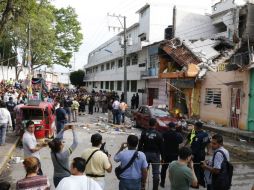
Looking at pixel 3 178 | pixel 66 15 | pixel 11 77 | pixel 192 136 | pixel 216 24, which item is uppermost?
pixel 66 15

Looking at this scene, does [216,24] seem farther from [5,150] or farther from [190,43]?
[5,150]

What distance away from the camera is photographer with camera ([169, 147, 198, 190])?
626 cm

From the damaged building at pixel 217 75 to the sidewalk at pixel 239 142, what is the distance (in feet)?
4.79

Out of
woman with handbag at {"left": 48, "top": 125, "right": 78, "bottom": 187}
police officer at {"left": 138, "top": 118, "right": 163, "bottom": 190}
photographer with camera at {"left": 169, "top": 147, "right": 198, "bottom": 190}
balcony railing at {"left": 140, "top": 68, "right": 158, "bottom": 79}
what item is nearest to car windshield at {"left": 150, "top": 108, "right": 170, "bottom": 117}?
police officer at {"left": 138, "top": 118, "right": 163, "bottom": 190}

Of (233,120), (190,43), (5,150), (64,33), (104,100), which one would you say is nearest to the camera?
(5,150)

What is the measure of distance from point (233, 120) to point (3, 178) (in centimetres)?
1538

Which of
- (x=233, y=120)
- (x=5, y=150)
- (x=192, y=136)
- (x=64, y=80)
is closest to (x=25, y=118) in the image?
(x=5, y=150)

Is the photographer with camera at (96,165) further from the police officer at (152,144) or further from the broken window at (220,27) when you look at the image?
the broken window at (220,27)

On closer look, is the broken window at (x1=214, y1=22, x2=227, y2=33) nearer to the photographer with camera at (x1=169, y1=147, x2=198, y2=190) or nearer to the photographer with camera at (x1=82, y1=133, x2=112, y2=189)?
the photographer with camera at (x1=169, y1=147, x2=198, y2=190)

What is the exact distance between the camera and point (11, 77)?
5884cm

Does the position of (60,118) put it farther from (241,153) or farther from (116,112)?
(241,153)

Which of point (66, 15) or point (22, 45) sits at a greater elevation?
point (66, 15)

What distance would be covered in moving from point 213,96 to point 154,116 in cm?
633

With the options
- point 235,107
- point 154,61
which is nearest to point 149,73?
point 154,61
